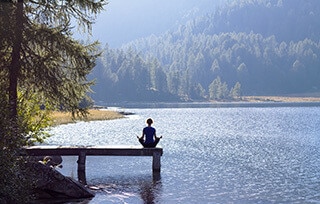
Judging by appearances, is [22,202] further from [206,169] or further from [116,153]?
[206,169]

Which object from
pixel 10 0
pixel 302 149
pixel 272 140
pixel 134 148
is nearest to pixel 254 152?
pixel 302 149

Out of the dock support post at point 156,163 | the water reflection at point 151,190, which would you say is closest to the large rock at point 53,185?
Result: the water reflection at point 151,190

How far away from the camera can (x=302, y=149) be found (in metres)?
41.6

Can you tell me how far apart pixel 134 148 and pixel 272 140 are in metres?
27.5

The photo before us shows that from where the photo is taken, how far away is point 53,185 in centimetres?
2012

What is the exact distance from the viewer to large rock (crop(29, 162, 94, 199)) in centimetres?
1972

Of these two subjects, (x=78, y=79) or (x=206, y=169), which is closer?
(x=78, y=79)

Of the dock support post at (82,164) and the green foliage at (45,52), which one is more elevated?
the green foliage at (45,52)

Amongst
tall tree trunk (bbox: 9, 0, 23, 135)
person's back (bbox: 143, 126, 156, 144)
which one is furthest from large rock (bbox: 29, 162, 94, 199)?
person's back (bbox: 143, 126, 156, 144)

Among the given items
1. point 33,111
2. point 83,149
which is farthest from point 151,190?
A: point 33,111

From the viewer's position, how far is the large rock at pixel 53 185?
1972 centimetres

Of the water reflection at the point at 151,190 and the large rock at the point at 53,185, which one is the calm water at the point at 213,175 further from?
the large rock at the point at 53,185

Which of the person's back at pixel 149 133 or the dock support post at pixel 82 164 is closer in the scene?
the dock support post at pixel 82 164

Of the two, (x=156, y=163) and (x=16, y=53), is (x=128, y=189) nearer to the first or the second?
(x=156, y=163)
